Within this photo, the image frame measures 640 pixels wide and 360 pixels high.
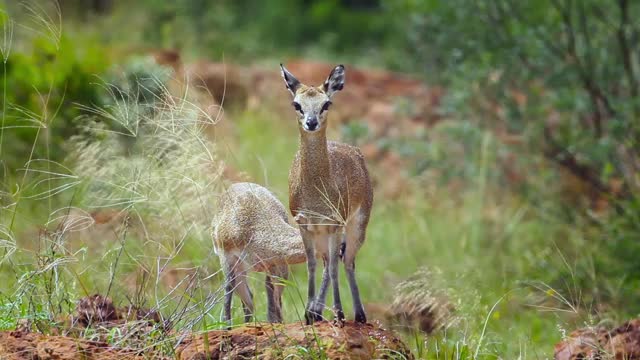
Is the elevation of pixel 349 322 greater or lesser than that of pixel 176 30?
lesser

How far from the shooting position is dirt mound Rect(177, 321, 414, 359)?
193 inches

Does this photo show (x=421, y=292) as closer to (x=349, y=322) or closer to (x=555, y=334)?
(x=349, y=322)

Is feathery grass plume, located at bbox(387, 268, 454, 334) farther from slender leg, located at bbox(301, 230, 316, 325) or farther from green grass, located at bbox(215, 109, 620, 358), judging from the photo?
slender leg, located at bbox(301, 230, 316, 325)

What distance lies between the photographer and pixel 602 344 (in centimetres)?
615

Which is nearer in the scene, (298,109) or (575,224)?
(298,109)

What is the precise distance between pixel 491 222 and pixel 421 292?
6763 millimetres

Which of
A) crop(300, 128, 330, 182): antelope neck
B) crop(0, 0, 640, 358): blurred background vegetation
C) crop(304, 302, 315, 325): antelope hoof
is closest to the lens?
crop(300, 128, 330, 182): antelope neck

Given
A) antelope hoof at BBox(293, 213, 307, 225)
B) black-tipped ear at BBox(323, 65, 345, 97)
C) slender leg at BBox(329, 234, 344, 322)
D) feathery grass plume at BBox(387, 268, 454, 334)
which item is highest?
black-tipped ear at BBox(323, 65, 345, 97)

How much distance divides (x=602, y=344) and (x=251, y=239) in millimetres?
1935

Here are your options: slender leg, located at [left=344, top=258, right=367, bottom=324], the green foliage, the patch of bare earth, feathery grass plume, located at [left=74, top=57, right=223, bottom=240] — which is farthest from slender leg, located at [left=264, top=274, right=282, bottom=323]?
the green foliage

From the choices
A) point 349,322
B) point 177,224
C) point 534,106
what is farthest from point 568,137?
point 349,322

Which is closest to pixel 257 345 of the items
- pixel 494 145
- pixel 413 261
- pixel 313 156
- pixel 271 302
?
pixel 271 302

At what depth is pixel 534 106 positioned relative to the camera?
38.4ft

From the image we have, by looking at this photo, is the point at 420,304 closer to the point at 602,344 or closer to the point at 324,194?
the point at 602,344
